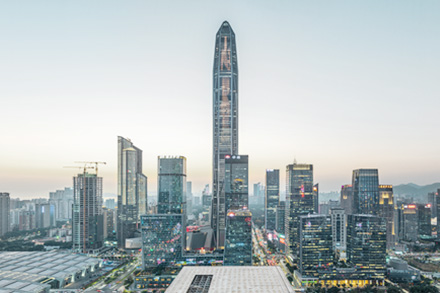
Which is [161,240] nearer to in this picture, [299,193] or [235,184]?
[235,184]

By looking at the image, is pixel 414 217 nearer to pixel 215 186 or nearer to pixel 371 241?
pixel 371 241

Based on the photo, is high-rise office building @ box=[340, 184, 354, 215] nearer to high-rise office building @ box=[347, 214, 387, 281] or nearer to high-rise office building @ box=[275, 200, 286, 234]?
high-rise office building @ box=[275, 200, 286, 234]

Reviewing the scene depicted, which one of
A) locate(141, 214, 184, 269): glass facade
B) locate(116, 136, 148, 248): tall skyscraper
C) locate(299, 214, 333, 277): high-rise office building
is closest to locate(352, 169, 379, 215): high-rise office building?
locate(299, 214, 333, 277): high-rise office building

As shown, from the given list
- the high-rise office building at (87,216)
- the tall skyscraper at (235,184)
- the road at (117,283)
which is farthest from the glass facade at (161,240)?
the high-rise office building at (87,216)

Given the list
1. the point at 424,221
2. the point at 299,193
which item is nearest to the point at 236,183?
the point at 299,193

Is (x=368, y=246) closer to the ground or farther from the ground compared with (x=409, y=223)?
farther from the ground

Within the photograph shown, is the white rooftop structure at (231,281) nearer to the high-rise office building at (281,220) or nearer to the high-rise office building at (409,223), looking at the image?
the high-rise office building at (281,220)

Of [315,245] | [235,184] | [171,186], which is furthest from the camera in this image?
[235,184]
